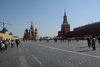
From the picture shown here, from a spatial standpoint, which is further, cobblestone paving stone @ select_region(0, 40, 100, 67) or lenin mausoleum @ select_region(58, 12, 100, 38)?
lenin mausoleum @ select_region(58, 12, 100, 38)

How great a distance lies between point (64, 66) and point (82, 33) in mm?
57975

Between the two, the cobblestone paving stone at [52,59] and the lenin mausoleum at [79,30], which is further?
the lenin mausoleum at [79,30]

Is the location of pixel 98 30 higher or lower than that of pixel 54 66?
higher

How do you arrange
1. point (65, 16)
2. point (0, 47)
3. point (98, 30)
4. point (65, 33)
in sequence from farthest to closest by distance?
point (65, 16), point (65, 33), point (98, 30), point (0, 47)

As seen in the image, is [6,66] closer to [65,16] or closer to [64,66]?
[64,66]

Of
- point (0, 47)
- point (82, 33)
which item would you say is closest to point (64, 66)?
point (0, 47)

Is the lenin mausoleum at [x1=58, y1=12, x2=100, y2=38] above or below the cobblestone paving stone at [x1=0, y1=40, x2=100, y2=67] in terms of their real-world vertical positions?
above

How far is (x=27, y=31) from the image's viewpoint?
4550 inches

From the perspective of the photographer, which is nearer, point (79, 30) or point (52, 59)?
point (52, 59)

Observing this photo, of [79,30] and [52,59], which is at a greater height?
[79,30]

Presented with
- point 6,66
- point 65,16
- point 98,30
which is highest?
point 65,16

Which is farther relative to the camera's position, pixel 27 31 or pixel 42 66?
pixel 27 31

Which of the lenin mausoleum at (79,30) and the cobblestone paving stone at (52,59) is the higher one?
the lenin mausoleum at (79,30)

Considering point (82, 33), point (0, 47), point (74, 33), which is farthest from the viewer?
point (74, 33)
